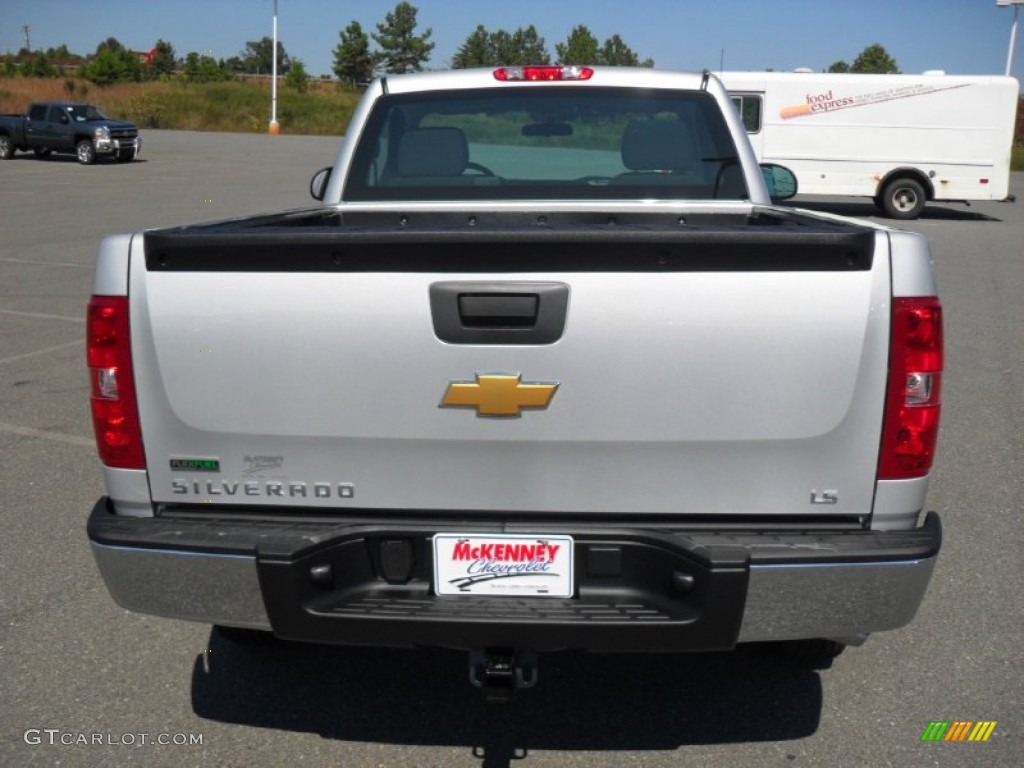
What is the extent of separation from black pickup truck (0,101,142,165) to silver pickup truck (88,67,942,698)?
30.7 m

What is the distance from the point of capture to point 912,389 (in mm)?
2619

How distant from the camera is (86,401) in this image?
22.7 feet

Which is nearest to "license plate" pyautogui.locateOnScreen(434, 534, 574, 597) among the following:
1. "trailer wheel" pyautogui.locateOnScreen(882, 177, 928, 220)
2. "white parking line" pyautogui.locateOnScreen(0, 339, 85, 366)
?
"white parking line" pyautogui.locateOnScreen(0, 339, 85, 366)

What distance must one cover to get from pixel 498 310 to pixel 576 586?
2.35 ft

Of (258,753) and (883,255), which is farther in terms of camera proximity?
(258,753)

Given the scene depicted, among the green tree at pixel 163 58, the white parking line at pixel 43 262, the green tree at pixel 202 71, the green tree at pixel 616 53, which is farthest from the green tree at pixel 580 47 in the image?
the white parking line at pixel 43 262

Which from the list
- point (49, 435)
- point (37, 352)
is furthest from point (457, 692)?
point (37, 352)

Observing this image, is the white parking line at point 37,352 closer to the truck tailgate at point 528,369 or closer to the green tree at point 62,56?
the truck tailgate at point 528,369

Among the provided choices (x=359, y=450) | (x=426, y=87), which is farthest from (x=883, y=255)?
(x=426, y=87)

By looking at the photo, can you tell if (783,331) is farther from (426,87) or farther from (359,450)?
(426,87)

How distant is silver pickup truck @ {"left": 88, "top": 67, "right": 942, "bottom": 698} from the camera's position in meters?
2.57

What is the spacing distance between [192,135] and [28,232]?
3973cm

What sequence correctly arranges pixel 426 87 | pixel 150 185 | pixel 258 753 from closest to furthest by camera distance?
pixel 258 753 → pixel 426 87 → pixel 150 185
